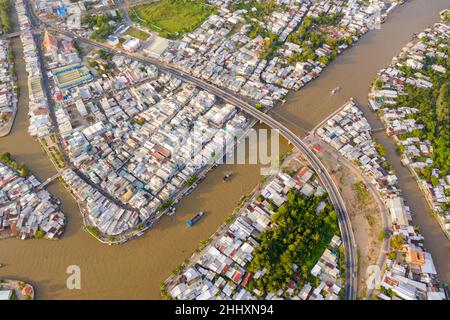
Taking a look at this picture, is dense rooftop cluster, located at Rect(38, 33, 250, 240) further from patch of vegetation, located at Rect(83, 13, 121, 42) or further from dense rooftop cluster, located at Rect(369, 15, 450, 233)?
dense rooftop cluster, located at Rect(369, 15, 450, 233)

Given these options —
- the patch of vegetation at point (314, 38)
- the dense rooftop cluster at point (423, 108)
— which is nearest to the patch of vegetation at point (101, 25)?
the patch of vegetation at point (314, 38)

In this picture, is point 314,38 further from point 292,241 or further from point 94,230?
point 94,230

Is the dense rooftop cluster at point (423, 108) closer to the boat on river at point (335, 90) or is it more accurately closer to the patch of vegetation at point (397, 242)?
the boat on river at point (335, 90)

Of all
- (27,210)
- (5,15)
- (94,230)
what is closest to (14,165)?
(27,210)

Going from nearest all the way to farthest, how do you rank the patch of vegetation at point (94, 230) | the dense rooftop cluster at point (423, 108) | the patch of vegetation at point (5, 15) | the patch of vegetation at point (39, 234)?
the patch of vegetation at point (39, 234) → the patch of vegetation at point (94, 230) → the dense rooftop cluster at point (423, 108) → the patch of vegetation at point (5, 15)

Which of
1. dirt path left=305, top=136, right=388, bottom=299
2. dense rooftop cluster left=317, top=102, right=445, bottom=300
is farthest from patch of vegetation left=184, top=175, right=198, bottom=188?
dense rooftop cluster left=317, top=102, right=445, bottom=300

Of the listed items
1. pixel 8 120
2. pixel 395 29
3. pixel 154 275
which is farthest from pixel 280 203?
pixel 395 29
